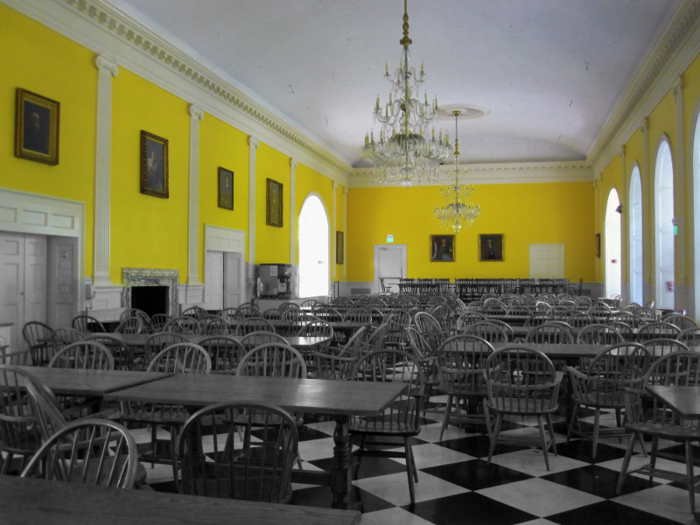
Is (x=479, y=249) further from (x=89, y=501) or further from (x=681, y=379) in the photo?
(x=89, y=501)

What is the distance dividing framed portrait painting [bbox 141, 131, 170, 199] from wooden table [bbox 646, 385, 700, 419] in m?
8.74

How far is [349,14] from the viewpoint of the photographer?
34.4 ft

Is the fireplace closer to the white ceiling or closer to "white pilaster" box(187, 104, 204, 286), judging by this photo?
"white pilaster" box(187, 104, 204, 286)

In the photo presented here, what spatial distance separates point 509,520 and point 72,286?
284 inches

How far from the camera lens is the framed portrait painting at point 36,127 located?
25.4 ft

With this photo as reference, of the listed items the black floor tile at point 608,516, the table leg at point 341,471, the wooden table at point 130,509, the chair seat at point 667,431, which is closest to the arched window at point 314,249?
the chair seat at point 667,431

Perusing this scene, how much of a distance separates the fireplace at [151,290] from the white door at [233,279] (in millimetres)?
2186

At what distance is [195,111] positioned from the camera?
38.7 ft

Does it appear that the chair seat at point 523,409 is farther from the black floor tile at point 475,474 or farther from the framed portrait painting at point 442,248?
the framed portrait painting at point 442,248

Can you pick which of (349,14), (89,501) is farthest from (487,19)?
(89,501)

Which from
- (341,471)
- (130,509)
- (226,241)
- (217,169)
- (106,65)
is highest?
(106,65)

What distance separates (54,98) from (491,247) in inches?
627

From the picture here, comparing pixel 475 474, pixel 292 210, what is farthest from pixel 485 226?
pixel 475 474

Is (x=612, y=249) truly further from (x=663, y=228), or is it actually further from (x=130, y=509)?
(x=130, y=509)
